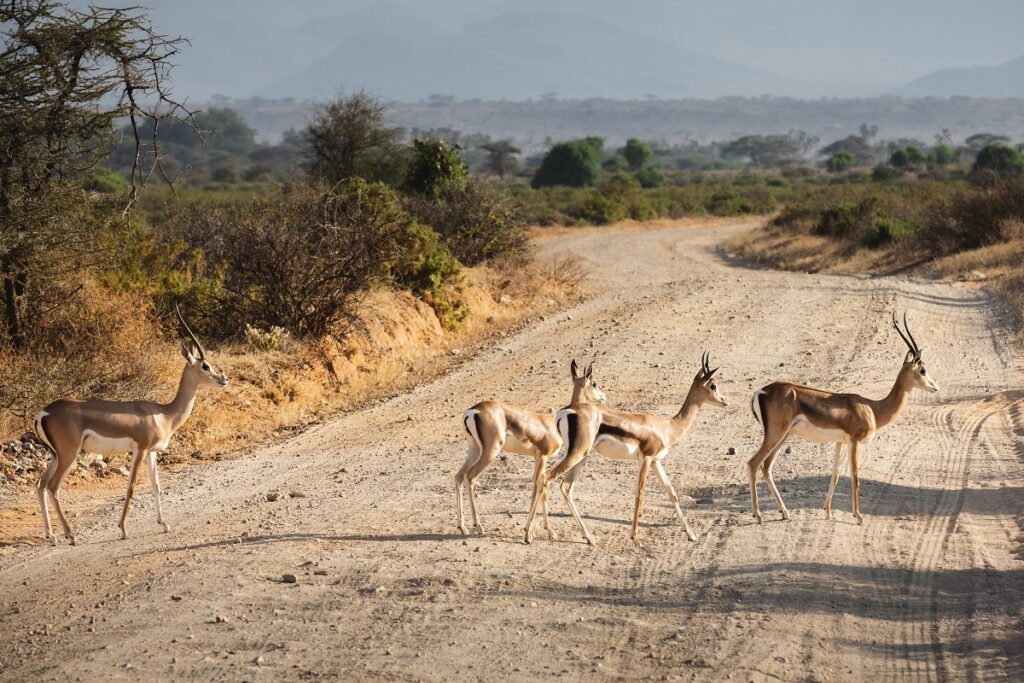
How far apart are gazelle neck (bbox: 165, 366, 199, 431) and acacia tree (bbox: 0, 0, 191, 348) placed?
402 cm

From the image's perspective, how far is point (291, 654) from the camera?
7590 mm

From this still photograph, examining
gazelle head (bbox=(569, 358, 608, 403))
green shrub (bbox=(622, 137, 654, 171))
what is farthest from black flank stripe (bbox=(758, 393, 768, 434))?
green shrub (bbox=(622, 137, 654, 171))

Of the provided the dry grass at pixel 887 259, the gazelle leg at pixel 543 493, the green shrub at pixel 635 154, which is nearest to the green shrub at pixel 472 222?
the dry grass at pixel 887 259

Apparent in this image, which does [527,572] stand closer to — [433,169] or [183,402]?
[183,402]

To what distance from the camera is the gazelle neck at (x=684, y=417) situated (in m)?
10.5

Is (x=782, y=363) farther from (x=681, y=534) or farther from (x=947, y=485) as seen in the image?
(x=681, y=534)

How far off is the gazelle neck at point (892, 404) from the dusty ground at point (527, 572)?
0.84m

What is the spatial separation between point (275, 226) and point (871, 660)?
12.3 m

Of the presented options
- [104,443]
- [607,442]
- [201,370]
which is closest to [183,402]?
[201,370]

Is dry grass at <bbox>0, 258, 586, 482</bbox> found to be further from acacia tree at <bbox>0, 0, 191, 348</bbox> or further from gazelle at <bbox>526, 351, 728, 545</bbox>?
gazelle at <bbox>526, 351, 728, 545</bbox>

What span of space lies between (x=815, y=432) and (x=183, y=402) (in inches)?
228

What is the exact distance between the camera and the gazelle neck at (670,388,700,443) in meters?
10.5

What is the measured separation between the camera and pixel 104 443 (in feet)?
32.7

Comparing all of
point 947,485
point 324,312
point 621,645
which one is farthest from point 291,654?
point 324,312
